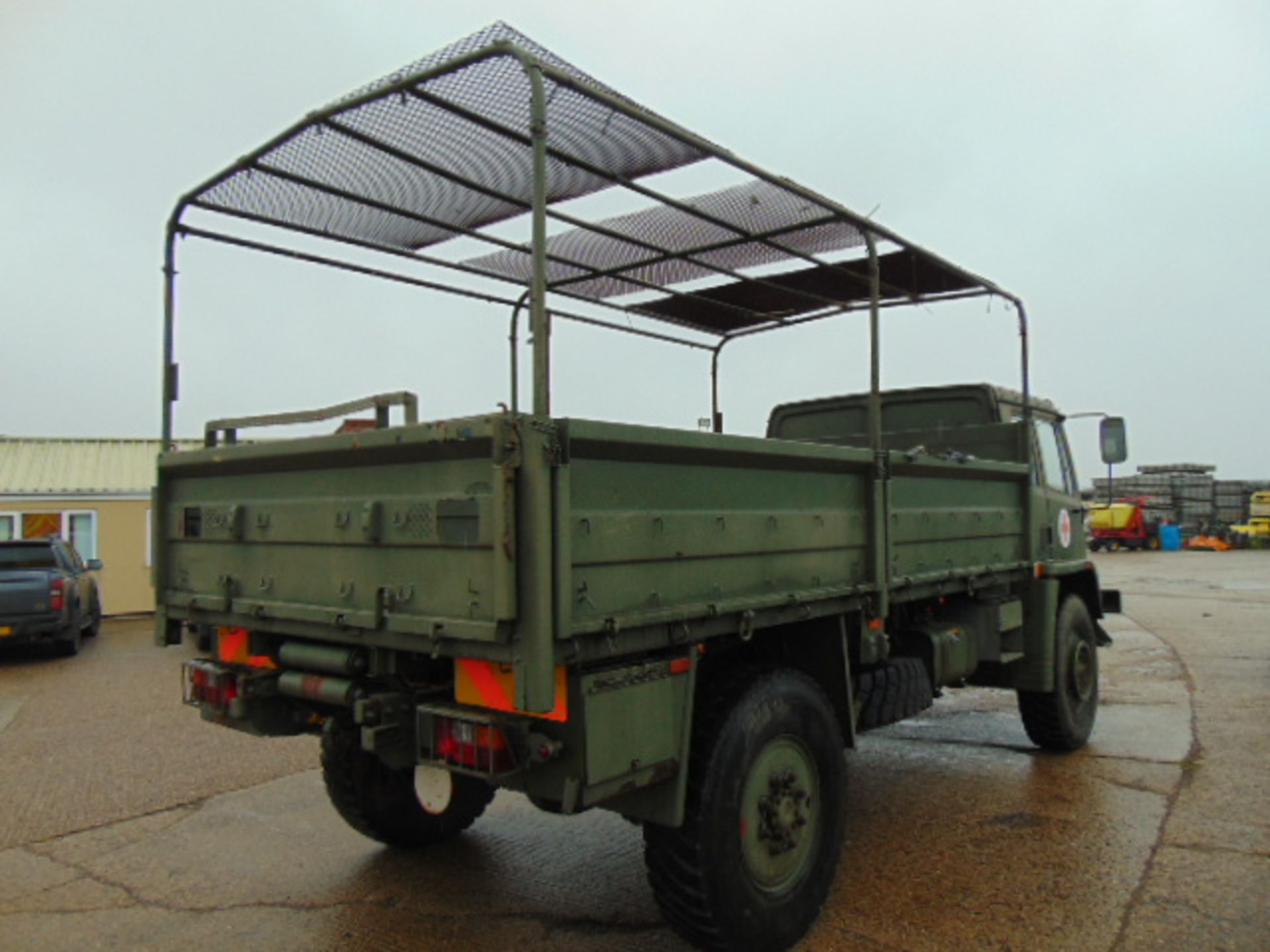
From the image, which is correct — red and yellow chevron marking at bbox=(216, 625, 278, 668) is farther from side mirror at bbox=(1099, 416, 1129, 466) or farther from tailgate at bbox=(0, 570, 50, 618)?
tailgate at bbox=(0, 570, 50, 618)

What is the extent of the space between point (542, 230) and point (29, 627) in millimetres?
11606

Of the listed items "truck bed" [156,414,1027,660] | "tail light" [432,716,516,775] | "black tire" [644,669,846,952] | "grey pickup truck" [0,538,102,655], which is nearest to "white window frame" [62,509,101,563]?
"grey pickup truck" [0,538,102,655]

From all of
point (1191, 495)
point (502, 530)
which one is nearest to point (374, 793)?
point (502, 530)

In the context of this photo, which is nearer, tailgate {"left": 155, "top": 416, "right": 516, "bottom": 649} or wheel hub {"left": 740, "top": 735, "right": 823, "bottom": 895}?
tailgate {"left": 155, "top": 416, "right": 516, "bottom": 649}

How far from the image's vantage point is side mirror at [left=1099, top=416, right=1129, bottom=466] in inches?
249

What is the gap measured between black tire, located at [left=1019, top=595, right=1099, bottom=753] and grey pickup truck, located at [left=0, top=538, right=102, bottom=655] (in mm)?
11110

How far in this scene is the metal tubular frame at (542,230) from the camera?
294 centimetres

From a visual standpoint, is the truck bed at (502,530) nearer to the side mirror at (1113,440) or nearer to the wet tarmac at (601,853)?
the wet tarmac at (601,853)

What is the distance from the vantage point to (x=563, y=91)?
10.6 ft

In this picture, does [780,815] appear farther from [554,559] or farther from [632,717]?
[554,559]

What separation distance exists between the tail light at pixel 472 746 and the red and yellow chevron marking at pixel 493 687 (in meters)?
0.08

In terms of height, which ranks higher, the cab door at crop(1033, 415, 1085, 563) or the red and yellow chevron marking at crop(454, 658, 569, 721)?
the cab door at crop(1033, 415, 1085, 563)

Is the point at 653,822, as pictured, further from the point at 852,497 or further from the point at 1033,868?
the point at 1033,868

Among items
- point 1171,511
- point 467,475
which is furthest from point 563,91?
point 1171,511
